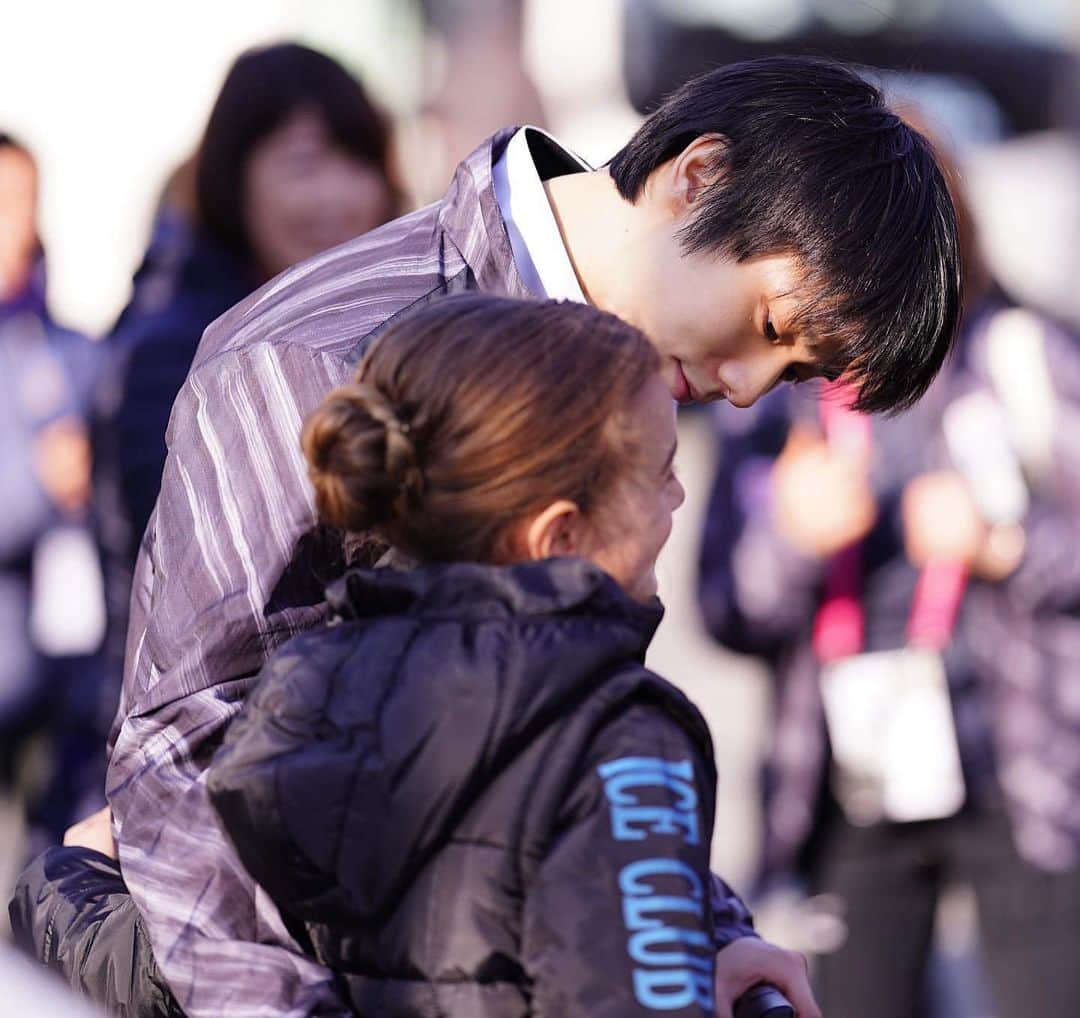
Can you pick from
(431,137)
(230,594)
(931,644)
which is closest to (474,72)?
(431,137)

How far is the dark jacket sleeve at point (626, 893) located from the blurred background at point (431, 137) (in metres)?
2.58

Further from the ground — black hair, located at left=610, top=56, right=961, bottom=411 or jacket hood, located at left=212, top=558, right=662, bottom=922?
black hair, located at left=610, top=56, right=961, bottom=411

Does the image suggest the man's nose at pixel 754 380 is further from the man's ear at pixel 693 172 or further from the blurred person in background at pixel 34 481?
the blurred person in background at pixel 34 481

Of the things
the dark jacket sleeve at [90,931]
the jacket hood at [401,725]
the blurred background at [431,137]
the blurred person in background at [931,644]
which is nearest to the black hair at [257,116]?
the blurred background at [431,137]

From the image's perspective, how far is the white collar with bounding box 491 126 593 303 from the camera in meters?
1.92

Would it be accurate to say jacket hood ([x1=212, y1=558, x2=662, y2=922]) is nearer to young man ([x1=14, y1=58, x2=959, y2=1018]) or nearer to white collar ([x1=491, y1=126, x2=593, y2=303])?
young man ([x1=14, y1=58, x2=959, y2=1018])

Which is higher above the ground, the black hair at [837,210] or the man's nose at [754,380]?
the black hair at [837,210]

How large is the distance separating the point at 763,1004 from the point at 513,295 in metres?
0.71

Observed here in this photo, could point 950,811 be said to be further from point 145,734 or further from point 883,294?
point 145,734

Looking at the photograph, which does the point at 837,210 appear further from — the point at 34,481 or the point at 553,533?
the point at 34,481

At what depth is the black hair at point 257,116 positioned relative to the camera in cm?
318

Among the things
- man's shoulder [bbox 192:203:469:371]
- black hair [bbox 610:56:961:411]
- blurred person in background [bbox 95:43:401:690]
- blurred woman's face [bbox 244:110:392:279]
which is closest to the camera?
man's shoulder [bbox 192:203:469:371]

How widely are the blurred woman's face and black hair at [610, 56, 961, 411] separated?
131cm

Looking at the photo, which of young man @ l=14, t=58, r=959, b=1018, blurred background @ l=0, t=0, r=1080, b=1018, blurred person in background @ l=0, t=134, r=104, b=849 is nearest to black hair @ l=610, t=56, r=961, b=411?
young man @ l=14, t=58, r=959, b=1018
